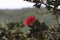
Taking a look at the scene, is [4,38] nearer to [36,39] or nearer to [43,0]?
[36,39]

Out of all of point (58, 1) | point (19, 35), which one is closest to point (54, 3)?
point (58, 1)

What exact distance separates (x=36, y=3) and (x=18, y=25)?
1.54 ft

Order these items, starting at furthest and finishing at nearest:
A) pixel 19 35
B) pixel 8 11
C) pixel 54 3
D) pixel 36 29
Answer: pixel 8 11
pixel 19 35
pixel 36 29
pixel 54 3

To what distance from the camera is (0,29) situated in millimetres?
1980

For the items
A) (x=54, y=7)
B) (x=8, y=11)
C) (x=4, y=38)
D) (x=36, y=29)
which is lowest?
(x=8, y=11)

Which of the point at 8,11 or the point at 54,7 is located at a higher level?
the point at 54,7

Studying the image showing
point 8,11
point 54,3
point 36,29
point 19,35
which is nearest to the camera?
point 54,3

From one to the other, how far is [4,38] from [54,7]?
546 millimetres

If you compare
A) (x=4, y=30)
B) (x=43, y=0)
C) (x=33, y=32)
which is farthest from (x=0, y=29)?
(x=43, y=0)

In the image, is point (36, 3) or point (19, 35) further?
point (19, 35)

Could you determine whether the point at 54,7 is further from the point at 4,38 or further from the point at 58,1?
the point at 4,38

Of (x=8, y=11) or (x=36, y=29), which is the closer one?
(x=36, y=29)

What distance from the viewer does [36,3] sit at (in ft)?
5.20

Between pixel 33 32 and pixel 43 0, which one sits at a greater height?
pixel 43 0
